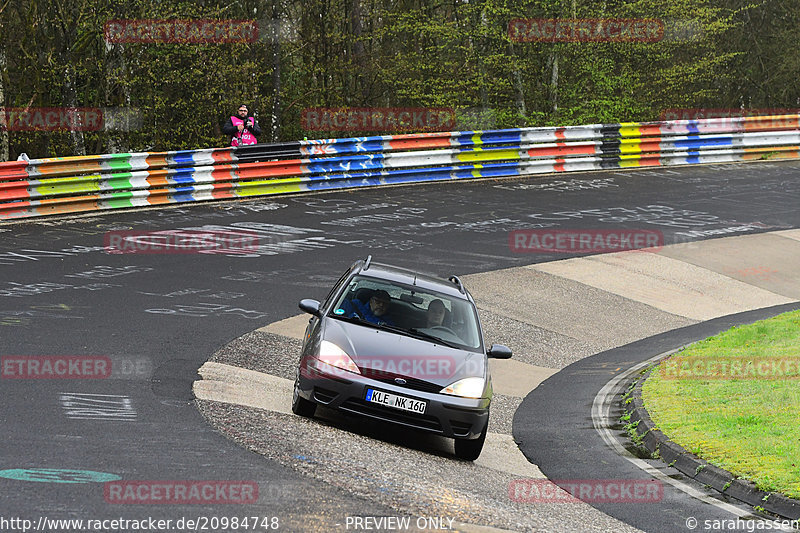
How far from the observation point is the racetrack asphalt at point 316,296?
7500 mm

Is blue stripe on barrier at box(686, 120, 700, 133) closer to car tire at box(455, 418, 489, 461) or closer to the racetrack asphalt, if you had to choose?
the racetrack asphalt

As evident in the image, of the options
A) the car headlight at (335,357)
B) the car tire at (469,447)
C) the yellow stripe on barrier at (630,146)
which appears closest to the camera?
the car headlight at (335,357)

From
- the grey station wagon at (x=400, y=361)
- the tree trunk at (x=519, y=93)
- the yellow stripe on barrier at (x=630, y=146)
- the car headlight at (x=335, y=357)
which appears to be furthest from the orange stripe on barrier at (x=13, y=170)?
the tree trunk at (x=519, y=93)

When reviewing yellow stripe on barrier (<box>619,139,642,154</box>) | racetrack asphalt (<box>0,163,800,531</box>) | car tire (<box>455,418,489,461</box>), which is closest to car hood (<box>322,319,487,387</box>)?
car tire (<box>455,418,489,461</box>)

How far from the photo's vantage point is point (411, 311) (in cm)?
1021

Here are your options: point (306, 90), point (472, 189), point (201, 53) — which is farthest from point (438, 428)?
point (306, 90)

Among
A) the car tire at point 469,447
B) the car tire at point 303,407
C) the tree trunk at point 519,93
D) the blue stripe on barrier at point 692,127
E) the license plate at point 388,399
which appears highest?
the tree trunk at point 519,93

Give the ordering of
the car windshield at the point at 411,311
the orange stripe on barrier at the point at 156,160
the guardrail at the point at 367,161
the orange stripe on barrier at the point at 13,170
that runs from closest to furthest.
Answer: the car windshield at the point at 411,311
the orange stripe on barrier at the point at 13,170
the guardrail at the point at 367,161
the orange stripe on barrier at the point at 156,160

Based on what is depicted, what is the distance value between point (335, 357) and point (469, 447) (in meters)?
1.53

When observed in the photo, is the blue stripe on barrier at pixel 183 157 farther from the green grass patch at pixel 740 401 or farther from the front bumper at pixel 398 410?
the front bumper at pixel 398 410

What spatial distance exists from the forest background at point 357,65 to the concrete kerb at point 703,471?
742 inches

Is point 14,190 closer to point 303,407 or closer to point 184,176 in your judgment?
point 184,176

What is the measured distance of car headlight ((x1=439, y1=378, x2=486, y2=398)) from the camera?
30.2 feet

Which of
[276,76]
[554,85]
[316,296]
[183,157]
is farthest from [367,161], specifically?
[554,85]
